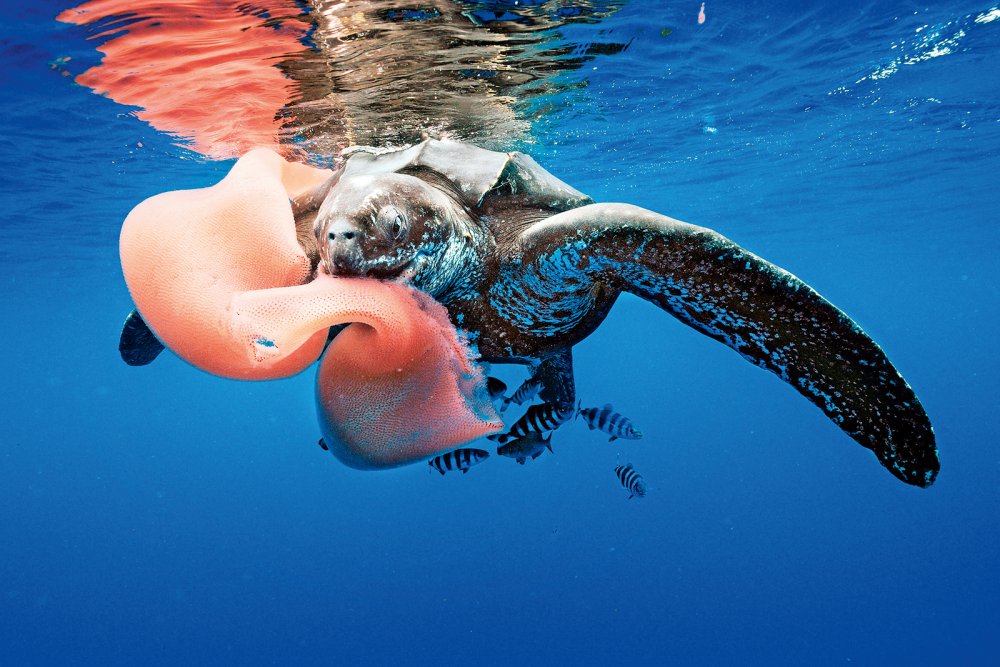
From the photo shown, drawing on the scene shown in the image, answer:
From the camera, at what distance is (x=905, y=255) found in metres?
41.4

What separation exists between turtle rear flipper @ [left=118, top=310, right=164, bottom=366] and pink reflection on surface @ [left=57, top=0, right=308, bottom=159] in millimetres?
2976

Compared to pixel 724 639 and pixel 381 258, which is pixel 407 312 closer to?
pixel 381 258

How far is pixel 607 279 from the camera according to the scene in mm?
2928

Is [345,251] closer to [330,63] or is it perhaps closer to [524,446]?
[524,446]

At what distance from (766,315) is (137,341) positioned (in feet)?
17.1

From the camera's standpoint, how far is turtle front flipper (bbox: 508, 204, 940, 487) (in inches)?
91.3

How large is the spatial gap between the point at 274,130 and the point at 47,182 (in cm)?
713

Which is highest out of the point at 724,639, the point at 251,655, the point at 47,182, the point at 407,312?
the point at 407,312

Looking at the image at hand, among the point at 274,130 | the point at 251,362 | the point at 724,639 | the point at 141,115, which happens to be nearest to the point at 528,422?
the point at 251,362

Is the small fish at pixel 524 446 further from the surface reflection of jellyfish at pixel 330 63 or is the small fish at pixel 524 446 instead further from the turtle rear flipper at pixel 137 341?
the surface reflection of jellyfish at pixel 330 63

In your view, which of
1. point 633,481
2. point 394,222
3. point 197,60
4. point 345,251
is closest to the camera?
point 345,251

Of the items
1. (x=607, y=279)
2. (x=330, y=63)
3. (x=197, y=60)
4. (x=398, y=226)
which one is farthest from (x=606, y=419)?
(x=197, y=60)

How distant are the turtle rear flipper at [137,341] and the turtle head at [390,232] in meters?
2.96

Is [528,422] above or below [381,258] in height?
below
